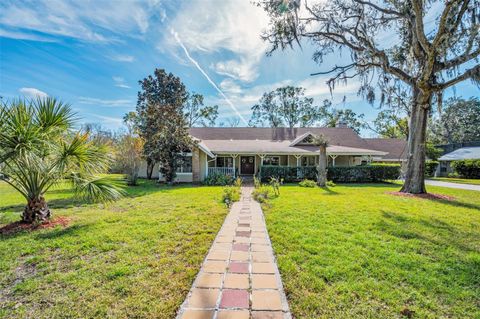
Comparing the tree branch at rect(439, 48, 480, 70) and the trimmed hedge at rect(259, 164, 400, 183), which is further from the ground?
the tree branch at rect(439, 48, 480, 70)

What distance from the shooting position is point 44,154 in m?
4.98

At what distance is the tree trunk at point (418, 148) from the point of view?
34.4ft

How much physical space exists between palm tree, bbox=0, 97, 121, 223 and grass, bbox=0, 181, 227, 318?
1.00 m

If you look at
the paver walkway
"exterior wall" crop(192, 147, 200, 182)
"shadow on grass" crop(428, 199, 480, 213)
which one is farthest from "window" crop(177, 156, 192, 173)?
"shadow on grass" crop(428, 199, 480, 213)

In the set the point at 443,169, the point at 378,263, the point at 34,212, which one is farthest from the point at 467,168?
the point at 34,212

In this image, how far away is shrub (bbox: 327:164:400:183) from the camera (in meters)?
16.1

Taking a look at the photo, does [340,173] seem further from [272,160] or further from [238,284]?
[238,284]

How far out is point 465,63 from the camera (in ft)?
30.6

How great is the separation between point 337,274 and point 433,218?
5314 millimetres

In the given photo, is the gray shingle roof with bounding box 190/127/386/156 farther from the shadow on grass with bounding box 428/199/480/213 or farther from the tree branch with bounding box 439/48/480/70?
the shadow on grass with bounding box 428/199/480/213

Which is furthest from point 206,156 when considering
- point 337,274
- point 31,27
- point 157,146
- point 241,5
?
point 337,274

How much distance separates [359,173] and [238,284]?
16185 millimetres

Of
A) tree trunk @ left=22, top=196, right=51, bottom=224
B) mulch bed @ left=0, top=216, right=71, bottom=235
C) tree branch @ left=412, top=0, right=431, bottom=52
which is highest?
tree branch @ left=412, top=0, right=431, bottom=52

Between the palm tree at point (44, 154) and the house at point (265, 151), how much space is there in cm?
959
